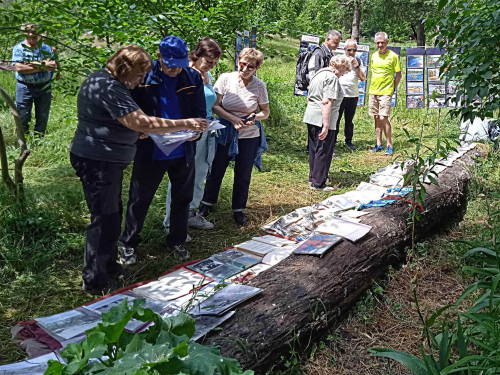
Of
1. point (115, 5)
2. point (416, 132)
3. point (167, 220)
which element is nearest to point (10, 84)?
point (115, 5)

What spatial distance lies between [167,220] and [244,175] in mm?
914

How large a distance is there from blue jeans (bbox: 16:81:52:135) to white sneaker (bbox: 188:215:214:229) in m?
2.89

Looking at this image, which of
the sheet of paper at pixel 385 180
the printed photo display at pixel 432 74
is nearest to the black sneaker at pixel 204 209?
the sheet of paper at pixel 385 180

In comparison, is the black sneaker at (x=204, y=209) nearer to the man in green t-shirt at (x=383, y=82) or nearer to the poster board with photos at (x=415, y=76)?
the man in green t-shirt at (x=383, y=82)

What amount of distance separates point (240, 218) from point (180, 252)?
1.00 meters

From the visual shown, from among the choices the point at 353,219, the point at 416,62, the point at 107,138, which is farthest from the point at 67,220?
the point at 416,62

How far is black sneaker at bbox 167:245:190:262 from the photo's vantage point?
4079 mm

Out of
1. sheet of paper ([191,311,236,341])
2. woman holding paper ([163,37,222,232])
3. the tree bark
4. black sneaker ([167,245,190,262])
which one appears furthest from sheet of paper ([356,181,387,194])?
the tree bark

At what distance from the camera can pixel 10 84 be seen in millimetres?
10008

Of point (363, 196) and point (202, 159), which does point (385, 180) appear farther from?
point (202, 159)

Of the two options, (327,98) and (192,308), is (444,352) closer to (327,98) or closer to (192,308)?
(192,308)

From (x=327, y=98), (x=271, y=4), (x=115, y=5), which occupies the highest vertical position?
(x=271, y=4)

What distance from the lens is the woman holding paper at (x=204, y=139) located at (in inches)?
159

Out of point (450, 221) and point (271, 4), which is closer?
point (450, 221)
